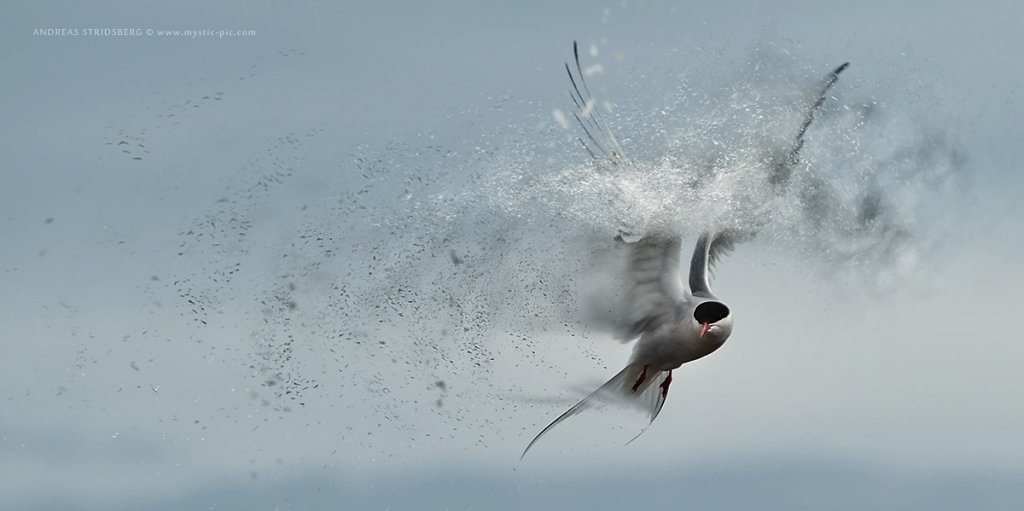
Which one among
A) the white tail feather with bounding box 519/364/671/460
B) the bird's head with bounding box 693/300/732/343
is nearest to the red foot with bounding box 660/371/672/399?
the white tail feather with bounding box 519/364/671/460

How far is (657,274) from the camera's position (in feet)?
120

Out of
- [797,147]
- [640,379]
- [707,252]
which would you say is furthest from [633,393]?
[797,147]

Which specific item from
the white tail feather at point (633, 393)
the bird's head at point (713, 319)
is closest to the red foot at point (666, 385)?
the white tail feather at point (633, 393)

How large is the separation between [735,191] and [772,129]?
1.61 m

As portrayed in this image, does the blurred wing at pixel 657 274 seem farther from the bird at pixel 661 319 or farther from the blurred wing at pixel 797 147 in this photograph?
the blurred wing at pixel 797 147

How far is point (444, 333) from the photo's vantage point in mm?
38594

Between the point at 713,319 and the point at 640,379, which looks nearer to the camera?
the point at 713,319

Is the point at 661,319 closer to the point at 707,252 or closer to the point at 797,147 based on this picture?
the point at 707,252

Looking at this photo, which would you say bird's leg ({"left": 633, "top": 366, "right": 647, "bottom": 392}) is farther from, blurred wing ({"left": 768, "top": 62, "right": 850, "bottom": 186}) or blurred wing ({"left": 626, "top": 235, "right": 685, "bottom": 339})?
blurred wing ({"left": 768, "top": 62, "right": 850, "bottom": 186})

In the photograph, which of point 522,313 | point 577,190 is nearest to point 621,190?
point 577,190

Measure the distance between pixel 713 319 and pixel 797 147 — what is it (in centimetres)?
566

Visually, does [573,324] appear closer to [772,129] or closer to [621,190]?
[621,190]

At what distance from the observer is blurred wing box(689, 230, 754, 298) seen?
36688 millimetres

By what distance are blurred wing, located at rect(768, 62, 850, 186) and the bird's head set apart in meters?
4.92
